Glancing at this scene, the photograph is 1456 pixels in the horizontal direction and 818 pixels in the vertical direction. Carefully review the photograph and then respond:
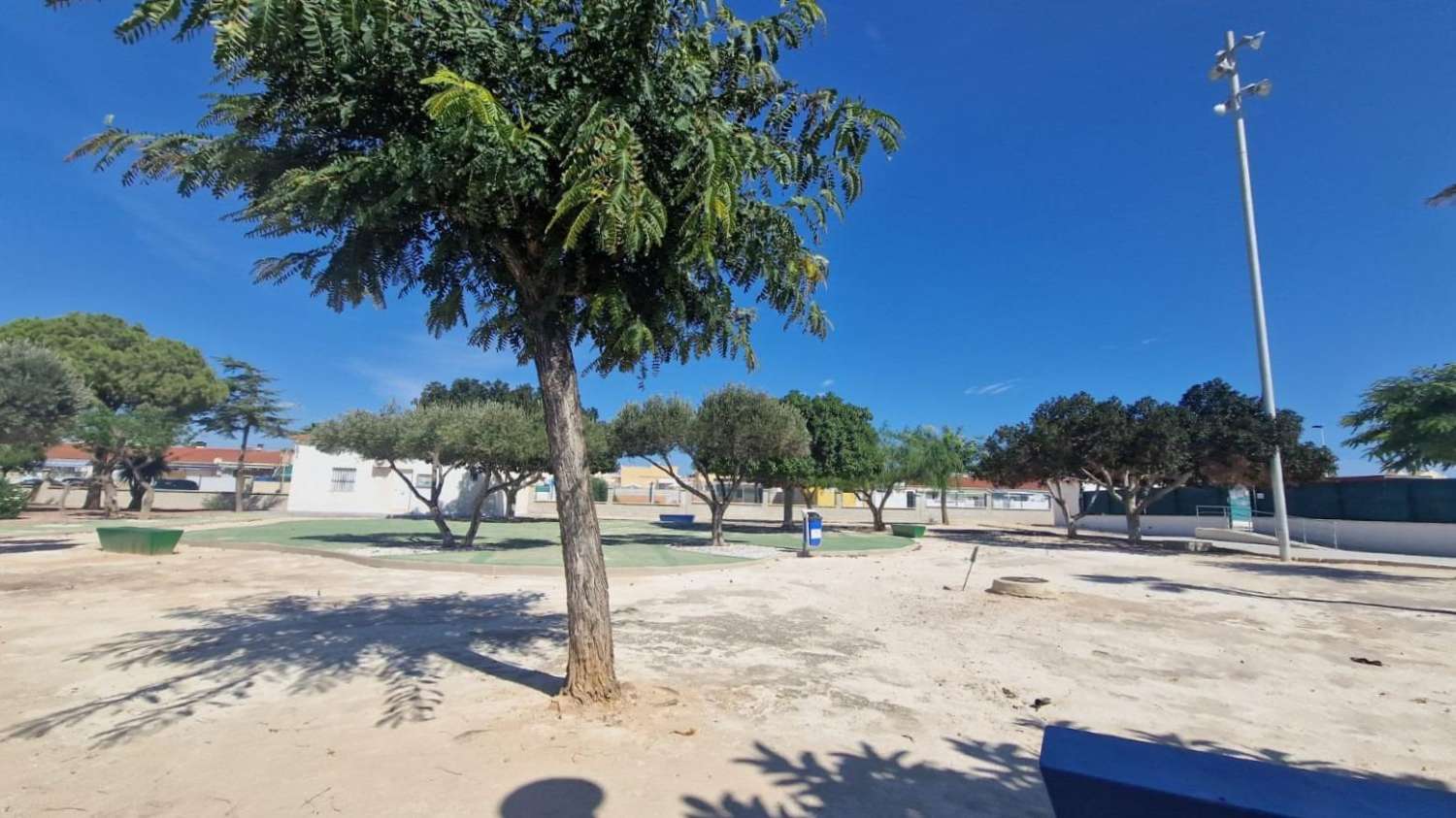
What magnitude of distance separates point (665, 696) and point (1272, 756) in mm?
4613

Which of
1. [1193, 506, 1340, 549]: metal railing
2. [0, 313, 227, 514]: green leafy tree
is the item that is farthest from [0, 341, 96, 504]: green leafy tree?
[1193, 506, 1340, 549]: metal railing

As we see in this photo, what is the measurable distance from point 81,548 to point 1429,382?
118ft

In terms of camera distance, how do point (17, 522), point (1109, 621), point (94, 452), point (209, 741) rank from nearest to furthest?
point (209, 741)
point (1109, 621)
point (17, 522)
point (94, 452)

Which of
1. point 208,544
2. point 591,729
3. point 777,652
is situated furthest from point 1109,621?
point 208,544

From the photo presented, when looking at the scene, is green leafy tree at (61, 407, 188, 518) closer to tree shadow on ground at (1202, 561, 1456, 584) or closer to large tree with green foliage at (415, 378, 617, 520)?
large tree with green foliage at (415, 378, 617, 520)

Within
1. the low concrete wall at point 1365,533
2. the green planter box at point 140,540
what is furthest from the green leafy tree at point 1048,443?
the green planter box at point 140,540

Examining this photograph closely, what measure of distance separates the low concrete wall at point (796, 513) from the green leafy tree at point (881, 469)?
781 cm

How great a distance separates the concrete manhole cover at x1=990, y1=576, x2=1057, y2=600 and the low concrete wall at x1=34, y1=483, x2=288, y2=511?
48503mm

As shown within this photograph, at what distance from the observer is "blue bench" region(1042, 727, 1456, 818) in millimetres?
2183

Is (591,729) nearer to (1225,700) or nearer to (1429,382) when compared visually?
(1225,700)

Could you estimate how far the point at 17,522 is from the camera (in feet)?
89.8

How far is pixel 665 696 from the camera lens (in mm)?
5824

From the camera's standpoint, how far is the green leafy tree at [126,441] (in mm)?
31234

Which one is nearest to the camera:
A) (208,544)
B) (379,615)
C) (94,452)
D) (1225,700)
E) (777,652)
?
(1225,700)
